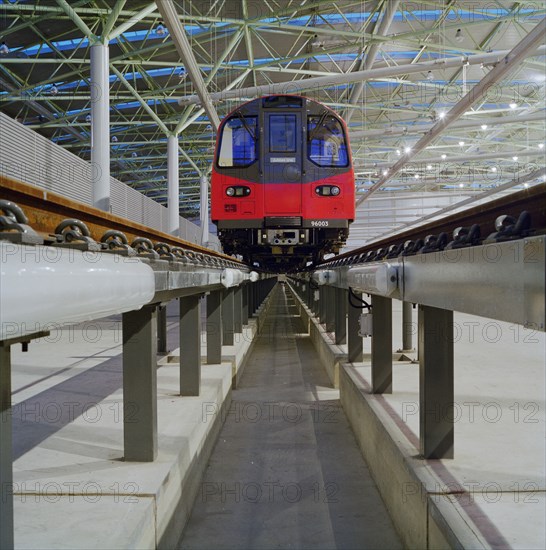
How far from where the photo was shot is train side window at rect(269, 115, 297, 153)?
613cm

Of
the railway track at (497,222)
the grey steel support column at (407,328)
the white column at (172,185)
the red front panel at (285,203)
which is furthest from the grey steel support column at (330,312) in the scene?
the white column at (172,185)

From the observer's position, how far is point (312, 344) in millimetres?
9203

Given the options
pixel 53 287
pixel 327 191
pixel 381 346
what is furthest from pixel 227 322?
pixel 53 287

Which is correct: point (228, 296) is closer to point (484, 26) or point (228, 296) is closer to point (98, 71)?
point (98, 71)

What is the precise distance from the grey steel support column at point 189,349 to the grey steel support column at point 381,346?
144 centimetres

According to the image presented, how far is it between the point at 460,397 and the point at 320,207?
9.26ft

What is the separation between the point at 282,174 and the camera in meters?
6.00

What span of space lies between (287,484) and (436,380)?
4.63 ft

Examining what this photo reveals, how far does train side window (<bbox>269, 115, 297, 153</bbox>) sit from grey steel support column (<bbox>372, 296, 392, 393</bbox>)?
2734 mm

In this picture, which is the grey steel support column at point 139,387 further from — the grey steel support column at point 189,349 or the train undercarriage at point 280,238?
the train undercarriage at point 280,238

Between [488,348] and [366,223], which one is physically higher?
[366,223]

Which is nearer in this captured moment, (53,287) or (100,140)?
(53,287)

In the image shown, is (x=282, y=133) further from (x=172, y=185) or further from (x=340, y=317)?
(x=172, y=185)

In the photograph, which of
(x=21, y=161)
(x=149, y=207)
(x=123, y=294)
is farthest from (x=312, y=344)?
(x=123, y=294)
